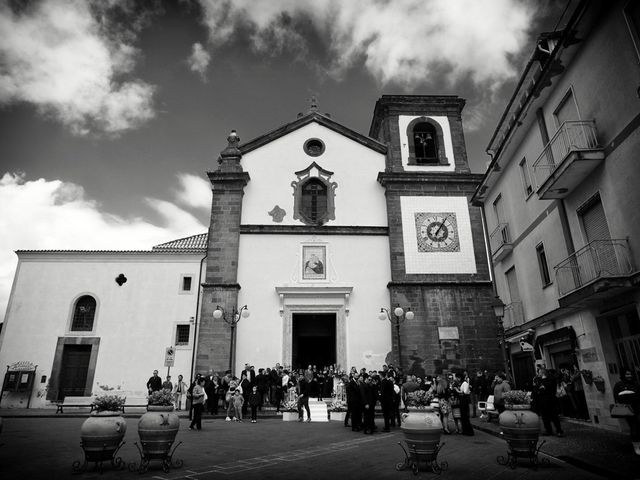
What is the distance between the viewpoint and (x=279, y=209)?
2320 centimetres

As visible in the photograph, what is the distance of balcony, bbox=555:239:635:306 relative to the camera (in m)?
11.0

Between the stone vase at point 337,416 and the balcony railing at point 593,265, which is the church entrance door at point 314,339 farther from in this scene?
the balcony railing at point 593,265

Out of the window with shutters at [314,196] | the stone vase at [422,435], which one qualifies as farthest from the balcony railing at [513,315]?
the stone vase at [422,435]

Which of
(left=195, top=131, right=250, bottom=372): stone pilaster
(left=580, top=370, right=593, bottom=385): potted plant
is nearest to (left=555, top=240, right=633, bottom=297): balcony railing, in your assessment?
(left=580, top=370, right=593, bottom=385): potted plant

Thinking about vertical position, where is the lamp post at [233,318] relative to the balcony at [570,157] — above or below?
below

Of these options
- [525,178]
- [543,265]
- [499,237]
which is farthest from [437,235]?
[543,265]

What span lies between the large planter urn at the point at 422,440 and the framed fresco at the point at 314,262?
14592mm

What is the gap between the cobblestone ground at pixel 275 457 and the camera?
6.84m

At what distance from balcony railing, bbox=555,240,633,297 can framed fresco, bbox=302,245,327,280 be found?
1107 centimetres

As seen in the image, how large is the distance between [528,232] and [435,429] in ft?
39.4

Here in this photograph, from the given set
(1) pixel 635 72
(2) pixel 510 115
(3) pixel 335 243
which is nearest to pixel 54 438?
(3) pixel 335 243

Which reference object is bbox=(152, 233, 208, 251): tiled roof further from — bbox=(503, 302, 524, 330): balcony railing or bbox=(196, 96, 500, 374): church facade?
bbox=(503, 302, 524, 330): balcony railing

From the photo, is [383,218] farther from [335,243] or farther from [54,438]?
[54,438]

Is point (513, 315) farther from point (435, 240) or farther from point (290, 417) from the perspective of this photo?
point (290, 417)
